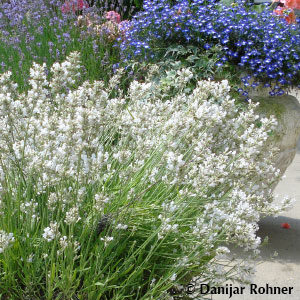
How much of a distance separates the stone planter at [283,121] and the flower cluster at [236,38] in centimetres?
10

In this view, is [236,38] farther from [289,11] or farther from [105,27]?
[105,27]

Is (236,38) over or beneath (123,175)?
beneath

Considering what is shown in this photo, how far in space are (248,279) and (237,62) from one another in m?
2.32

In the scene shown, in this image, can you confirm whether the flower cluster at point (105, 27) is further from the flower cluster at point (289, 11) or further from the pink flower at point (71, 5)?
the flower cluster at point (289, 11)

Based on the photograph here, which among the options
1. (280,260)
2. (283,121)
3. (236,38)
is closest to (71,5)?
(236,38)

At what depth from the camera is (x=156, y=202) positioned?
194 cm

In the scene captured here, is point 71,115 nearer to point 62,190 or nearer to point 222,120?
point 62,190

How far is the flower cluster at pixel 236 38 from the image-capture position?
3697mm

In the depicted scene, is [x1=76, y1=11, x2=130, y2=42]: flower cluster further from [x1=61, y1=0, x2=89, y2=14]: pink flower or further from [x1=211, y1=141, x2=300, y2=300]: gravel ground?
[x1=211, y1=141, x2=300, y2=300]: gravel ground

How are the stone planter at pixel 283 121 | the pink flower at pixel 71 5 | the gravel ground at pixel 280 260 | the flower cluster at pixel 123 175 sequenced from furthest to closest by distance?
the pink flower at pixel 71 5 → the stone planter at pixel 283 121 → the gravel ground at pixel 280 260 → the flower cluster at pixel 123 175

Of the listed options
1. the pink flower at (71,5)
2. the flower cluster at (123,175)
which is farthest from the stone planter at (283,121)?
the pink flower at (71,5)

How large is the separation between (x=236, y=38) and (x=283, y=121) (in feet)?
2.44

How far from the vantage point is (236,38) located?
3.84 metres

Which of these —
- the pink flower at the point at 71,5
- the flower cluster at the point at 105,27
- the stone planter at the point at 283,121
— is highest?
the pink flower at the point at 71,5
